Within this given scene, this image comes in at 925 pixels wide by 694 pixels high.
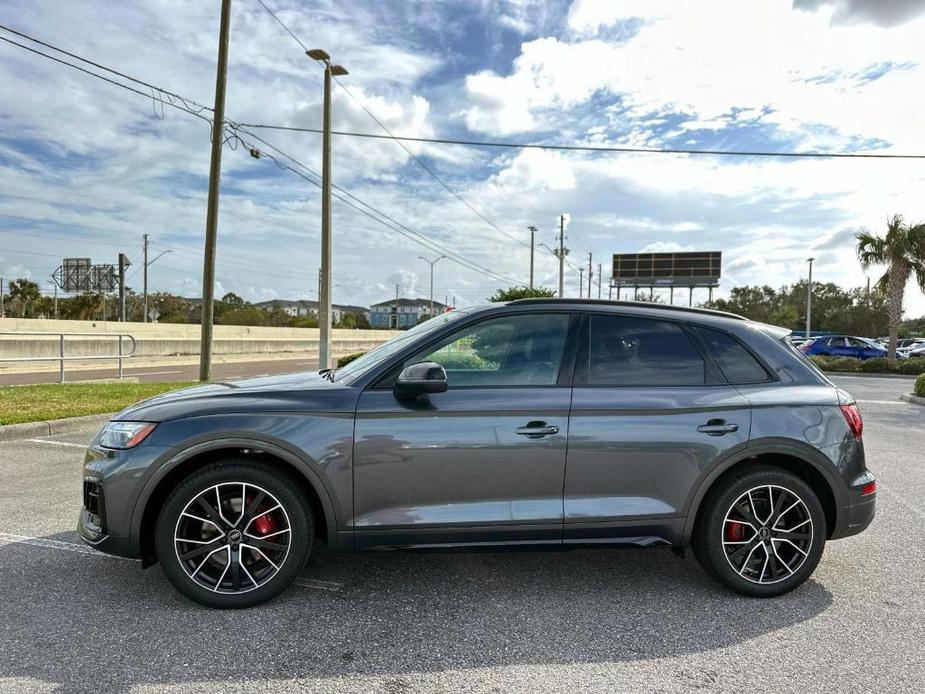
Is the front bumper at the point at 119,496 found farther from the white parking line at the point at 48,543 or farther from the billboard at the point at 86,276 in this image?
the billboard at the point at 86,276

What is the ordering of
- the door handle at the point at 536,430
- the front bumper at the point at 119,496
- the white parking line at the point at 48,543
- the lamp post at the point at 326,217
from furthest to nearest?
1. the lamp post at the point at 326,217
2. the white parking line at the point at 48,543
3. the door handle at the point at 536,430
4. the front bumper at the point at 119,496

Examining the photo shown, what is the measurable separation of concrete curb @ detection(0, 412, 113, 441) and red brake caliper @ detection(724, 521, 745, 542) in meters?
8.26

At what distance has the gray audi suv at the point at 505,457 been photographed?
330 cm

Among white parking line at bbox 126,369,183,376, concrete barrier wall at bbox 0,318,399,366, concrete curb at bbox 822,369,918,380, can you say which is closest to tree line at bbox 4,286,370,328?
concrete barrier wall at bbox 0,318,399,366

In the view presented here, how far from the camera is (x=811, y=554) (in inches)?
142

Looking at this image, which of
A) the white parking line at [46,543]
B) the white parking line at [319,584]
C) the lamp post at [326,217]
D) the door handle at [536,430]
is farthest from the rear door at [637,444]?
the lamp post at [326,217]

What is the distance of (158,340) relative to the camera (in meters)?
28.6

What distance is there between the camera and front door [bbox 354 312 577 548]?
10.9 feet

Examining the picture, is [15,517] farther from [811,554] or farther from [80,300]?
[80,300]

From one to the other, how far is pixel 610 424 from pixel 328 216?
1576 centimetres

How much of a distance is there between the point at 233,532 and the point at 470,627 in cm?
131

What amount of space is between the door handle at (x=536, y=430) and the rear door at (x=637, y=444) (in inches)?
4.4

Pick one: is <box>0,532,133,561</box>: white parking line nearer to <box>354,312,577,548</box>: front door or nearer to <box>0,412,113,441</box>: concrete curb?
<box>354,312,577,548</box>: front door

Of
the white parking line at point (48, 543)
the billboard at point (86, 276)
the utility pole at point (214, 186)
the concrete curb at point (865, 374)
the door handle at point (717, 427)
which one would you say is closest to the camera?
the door handle at point (717, 427)
